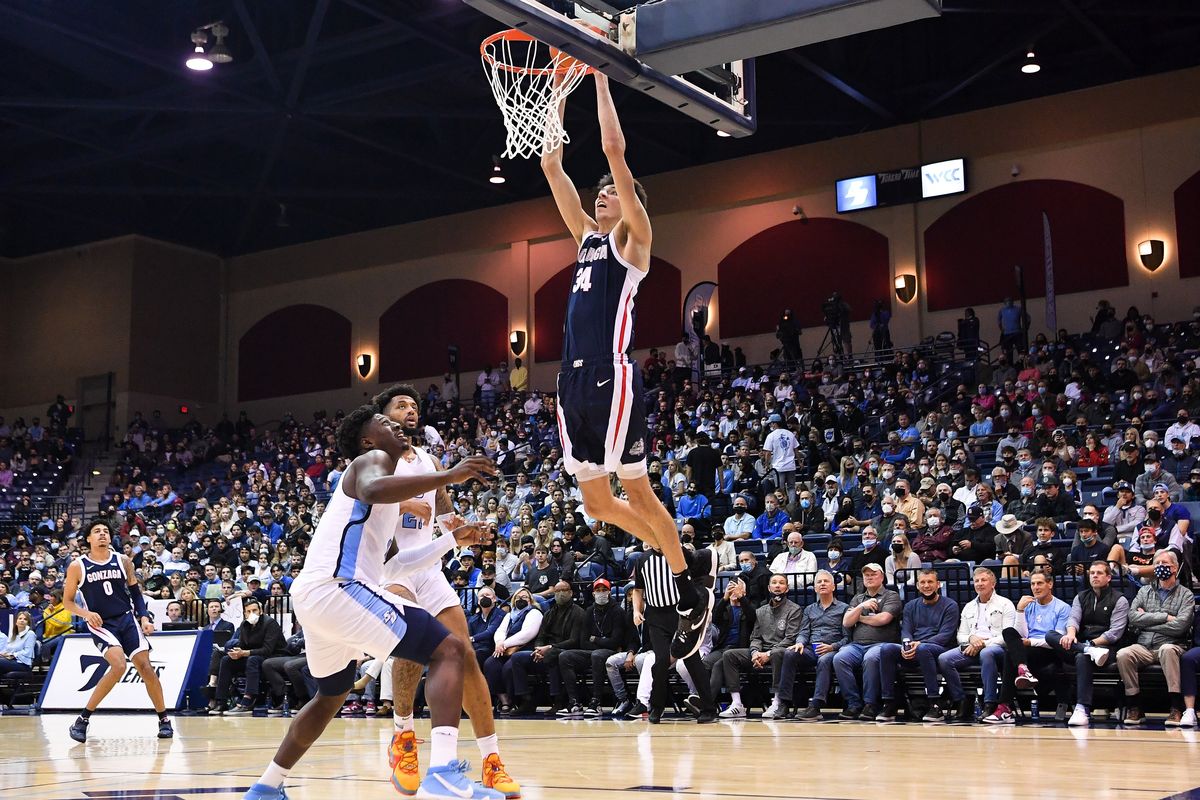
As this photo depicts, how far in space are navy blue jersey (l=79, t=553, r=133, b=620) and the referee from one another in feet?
16.3

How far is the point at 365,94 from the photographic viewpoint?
87.2ft

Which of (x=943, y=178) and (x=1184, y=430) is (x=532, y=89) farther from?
(x=943, y=178)

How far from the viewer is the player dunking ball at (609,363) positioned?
21.9ft

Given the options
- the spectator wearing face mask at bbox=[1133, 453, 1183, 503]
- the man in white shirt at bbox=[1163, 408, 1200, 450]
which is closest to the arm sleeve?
the spectator wearing face mask at bbox=[1133, 453, 1183, 503]

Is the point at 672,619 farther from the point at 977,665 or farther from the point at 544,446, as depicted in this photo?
the point at 544,446

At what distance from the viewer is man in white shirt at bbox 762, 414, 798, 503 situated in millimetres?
19297

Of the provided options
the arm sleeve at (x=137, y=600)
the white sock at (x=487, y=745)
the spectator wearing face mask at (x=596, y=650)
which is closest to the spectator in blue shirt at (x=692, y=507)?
the spectator wearing face mask at (x=596, y=650)

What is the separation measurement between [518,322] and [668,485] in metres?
13.8

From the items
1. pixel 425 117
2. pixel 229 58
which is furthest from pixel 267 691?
pixel 425 117

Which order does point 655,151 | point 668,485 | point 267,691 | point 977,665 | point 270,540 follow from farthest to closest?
point 655,151, point 270,540, point 668,485, point 267,691, point 977,665

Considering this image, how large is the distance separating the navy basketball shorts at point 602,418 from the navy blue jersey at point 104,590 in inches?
271

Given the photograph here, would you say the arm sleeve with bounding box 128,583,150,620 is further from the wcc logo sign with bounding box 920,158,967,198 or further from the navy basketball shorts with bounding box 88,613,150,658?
the wcc logo sign with bounding box 920,158,967,198

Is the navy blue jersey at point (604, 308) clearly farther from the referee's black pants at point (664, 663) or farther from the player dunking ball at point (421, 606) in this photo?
the referee's black pants at point (664, 663)

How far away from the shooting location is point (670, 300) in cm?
3062
